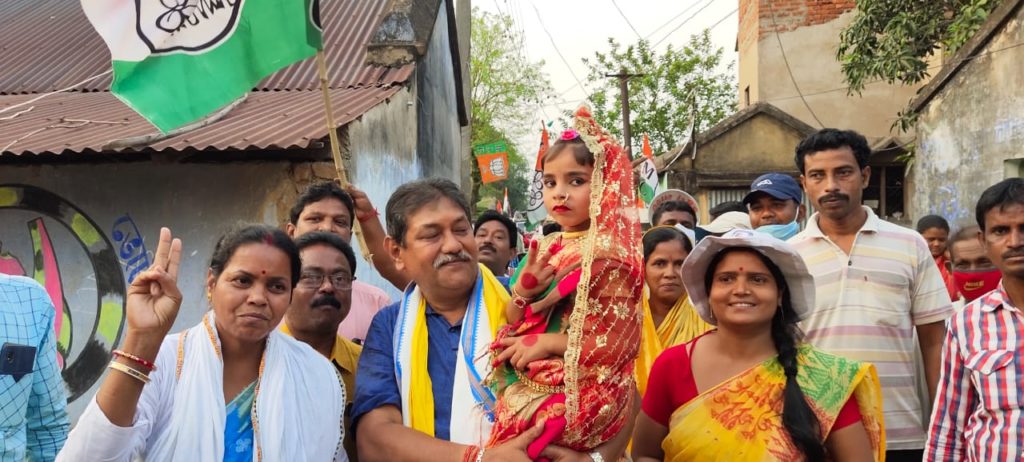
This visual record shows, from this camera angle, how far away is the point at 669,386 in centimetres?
265

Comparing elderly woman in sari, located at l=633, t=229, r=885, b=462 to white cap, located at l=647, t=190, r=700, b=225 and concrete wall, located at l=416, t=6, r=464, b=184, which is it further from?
concrete wall, located at l=416, t=6, r=464, b=184

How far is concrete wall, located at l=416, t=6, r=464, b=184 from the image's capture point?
1088cm

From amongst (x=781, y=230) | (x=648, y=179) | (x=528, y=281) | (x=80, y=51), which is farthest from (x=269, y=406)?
(x=80, y=51)

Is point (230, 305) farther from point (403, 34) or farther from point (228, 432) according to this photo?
point (403, 34)

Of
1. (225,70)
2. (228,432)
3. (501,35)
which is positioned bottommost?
(228,432)

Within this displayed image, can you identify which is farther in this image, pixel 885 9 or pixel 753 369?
pixel 885 9

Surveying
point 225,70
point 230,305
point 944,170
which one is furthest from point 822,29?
point 230,305

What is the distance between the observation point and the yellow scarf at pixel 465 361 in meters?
2.34

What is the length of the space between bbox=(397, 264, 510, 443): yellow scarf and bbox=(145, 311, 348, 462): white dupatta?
1.02 ft

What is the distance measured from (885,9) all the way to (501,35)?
951 inches

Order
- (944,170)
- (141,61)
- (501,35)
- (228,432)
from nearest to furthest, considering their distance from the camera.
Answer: (228,432), (141,61), (944,170), (501,35)

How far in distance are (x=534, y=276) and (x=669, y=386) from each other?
0.75m

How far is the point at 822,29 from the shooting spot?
20.0 m

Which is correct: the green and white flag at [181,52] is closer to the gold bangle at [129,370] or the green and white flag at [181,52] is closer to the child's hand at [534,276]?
the gold bangle at [129,370]
